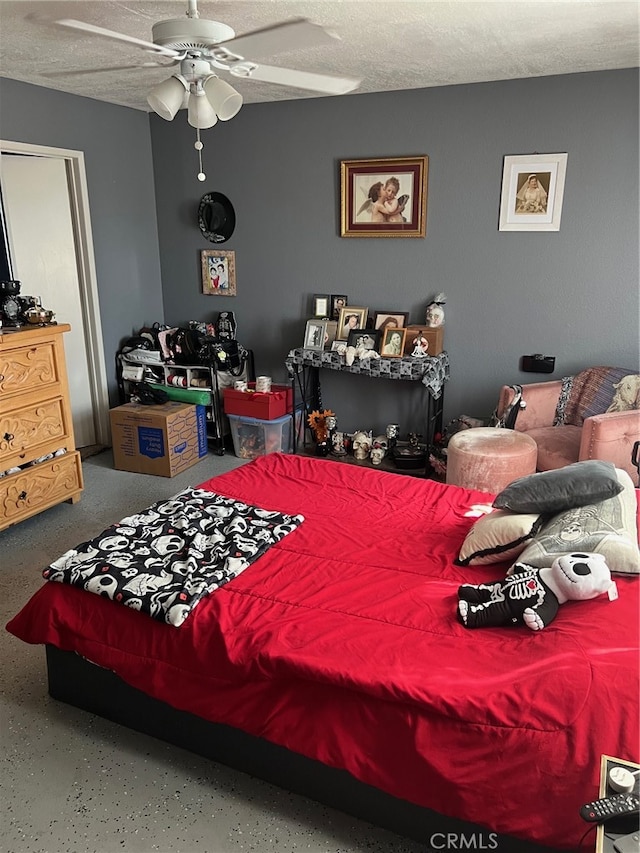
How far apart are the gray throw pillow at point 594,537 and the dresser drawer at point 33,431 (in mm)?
2720

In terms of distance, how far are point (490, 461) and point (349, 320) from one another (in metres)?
1.59

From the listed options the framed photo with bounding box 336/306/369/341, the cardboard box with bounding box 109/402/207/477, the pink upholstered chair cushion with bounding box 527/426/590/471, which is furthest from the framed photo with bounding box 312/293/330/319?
the pink upholstered chair cushion with bounding box 527/426/590/471

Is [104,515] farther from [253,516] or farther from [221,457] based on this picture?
[253,516]

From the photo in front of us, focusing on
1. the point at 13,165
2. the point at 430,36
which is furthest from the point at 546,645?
the point at 13,165

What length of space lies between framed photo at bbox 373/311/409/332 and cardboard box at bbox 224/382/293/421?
31.1 inches

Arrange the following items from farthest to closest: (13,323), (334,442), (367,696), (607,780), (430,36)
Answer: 1. (334,442)
2. (13,323)
3. (430,36)
4. (367,696)
5. (607,780)

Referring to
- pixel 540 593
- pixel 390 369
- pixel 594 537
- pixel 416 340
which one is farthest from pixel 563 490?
pixel 416 340

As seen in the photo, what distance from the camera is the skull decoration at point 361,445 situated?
450cm

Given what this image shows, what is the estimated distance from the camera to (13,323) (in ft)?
11.4

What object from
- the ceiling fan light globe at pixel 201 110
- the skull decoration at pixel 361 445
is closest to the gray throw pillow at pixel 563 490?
the ceiling fan light globe at pixel 201 110

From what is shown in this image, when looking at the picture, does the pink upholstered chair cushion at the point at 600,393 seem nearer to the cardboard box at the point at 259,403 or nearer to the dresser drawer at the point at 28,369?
the cardboard box at the point at 259,403

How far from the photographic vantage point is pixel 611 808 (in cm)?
114

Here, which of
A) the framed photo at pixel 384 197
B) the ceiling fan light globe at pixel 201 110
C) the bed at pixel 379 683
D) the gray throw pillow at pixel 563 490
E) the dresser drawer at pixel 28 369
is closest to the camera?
the bed at pixel 379 683

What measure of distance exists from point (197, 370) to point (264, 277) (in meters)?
0.87
